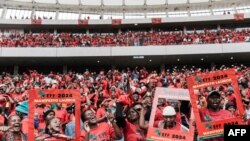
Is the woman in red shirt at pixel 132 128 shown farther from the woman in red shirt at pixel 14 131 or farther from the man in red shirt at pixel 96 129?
the woman in red shirt at pixel 14 131

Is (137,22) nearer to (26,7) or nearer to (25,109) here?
(26,7)

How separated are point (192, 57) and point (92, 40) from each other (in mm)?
8160

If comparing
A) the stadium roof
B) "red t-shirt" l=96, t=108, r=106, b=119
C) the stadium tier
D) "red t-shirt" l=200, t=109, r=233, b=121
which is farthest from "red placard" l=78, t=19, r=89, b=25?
"red t-shirt" l=200, t=109, r=233, b=121

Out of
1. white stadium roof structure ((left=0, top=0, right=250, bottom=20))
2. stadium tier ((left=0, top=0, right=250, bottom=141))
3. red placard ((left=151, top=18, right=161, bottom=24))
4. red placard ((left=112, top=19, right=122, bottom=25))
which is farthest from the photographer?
white stadium roof structure ((left=0, top=0, right=250, bottom=20))

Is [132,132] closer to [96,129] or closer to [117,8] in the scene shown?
[96,129]

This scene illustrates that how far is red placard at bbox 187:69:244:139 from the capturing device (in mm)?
6715

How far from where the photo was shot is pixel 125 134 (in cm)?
762

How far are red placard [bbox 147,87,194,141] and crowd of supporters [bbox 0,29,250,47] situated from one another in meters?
26.7

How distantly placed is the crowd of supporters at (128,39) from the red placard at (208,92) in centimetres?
2704

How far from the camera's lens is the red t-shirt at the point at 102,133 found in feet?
25.3

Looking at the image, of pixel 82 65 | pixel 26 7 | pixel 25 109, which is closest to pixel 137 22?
pixel 82 65

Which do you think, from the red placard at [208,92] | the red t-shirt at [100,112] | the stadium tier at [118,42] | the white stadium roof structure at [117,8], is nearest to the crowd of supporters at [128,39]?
the stadium tier at [118,42]

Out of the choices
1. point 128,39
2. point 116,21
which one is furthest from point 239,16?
point 116,21

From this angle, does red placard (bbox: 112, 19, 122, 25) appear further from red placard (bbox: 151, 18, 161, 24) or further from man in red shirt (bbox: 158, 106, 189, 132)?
man in red shirt (bbox: 158, 106, 189, 132)
